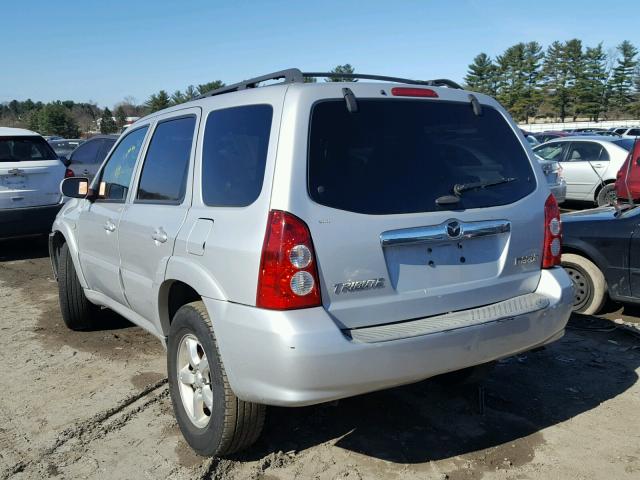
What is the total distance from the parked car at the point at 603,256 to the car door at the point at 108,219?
396 centimetres

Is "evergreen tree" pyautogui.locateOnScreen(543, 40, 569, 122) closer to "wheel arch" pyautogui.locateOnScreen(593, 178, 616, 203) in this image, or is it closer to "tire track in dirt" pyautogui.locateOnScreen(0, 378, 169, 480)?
"wheel arch" pyautogui.locateOnScreen(593, 178, 616, 203)

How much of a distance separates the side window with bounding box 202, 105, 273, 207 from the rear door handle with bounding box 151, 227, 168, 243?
1.29 feet

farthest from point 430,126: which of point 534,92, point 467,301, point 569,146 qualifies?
point 534,92

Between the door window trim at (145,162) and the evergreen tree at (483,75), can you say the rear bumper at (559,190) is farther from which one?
the evergreen tree at (483,75)

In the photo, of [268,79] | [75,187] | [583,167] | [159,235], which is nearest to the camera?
[268,79]

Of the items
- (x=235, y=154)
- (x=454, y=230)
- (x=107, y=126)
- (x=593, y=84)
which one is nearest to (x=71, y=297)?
(x=235, y=154)

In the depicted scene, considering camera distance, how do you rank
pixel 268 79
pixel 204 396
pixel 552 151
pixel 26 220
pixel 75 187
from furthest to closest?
pixel 552 151 < pixel 26 220 < pixel 75 187 < pixel 268 79 < pixel 204 396

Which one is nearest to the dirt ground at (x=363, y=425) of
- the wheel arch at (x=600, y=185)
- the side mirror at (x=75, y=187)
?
the side mirror at (x=75, y=187)

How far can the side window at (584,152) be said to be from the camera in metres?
13.7

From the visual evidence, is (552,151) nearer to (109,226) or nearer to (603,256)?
(603,256)

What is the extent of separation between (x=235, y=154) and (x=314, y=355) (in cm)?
114

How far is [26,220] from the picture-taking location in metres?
8.78

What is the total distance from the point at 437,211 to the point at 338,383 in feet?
3.14

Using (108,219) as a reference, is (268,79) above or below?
above
